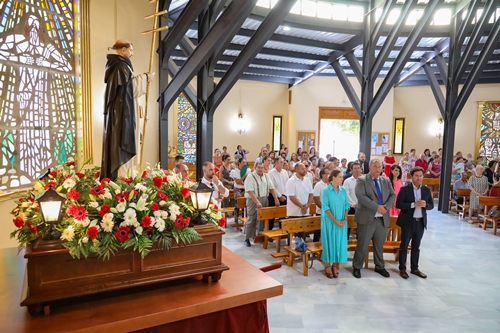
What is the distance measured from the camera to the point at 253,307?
250 centimetres

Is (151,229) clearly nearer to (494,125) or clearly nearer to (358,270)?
(358,270)

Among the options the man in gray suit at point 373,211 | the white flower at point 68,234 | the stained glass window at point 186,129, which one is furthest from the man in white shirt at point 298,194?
the stained glass window at point 186,129

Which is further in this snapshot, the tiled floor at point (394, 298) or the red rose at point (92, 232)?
the tiled floor at point (394, 298)

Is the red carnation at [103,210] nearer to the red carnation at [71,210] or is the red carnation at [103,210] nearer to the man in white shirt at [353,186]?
the red carnation at [71,210]

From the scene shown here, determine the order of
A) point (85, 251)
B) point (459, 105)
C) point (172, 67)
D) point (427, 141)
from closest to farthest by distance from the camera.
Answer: point (85, 251) < point (172, 67) < point (459, 105) < point (427, 141)

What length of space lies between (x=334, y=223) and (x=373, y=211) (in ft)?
2.00

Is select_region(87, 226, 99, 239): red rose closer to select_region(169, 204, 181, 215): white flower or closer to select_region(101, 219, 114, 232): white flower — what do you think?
select_region(101, 219, 114, 232): white flower

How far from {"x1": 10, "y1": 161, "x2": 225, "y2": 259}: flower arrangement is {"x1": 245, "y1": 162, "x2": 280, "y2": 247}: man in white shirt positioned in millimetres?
4259

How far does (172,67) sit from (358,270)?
237 inches

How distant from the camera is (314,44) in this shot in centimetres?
1120

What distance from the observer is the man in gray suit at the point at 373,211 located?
16.8ft

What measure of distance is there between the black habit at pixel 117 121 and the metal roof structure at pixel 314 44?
6121mm

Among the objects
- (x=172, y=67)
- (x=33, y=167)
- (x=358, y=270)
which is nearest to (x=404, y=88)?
(x=172, y=67)

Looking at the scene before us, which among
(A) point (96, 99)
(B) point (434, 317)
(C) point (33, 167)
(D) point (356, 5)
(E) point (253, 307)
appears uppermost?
(D) point (356, 5)
